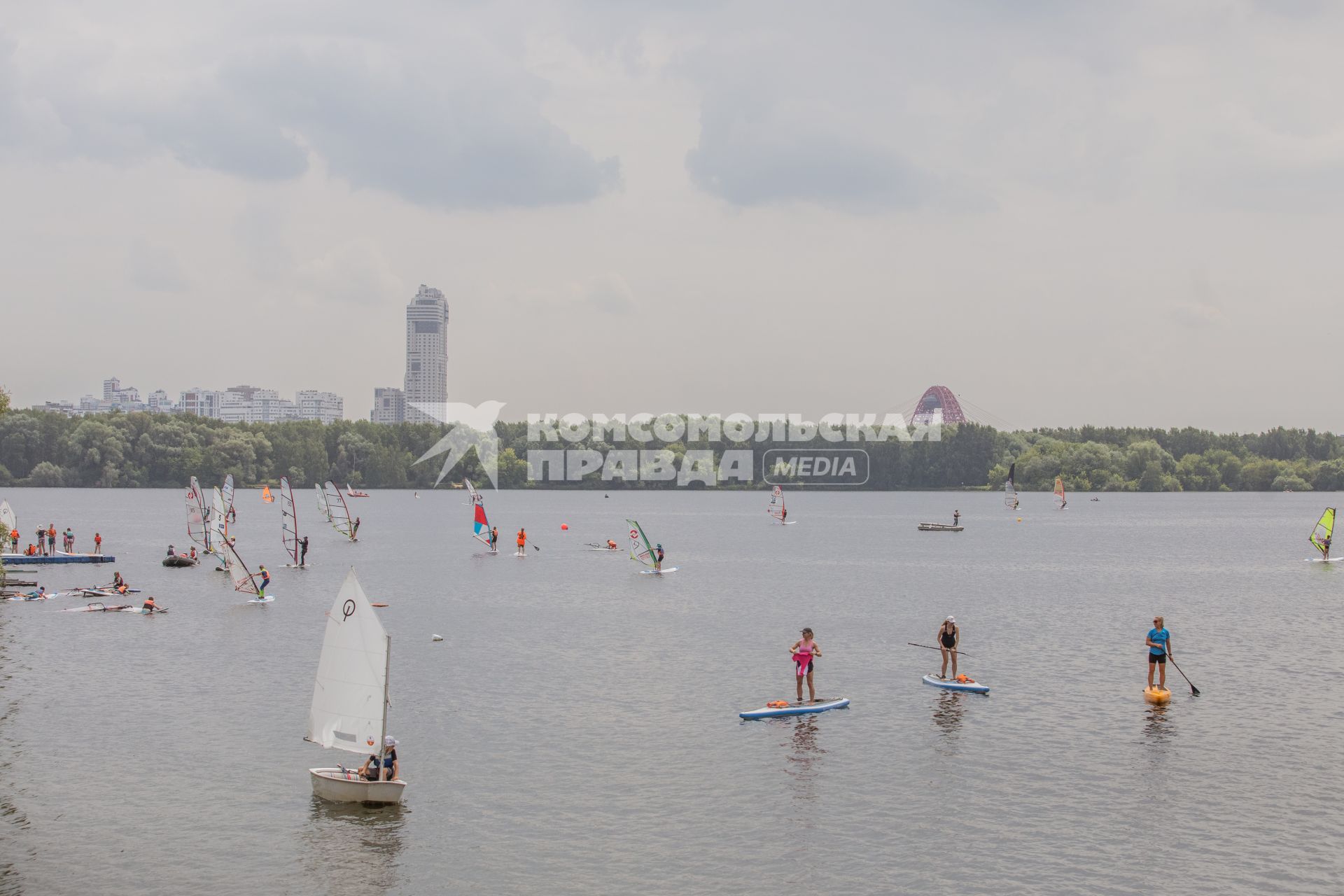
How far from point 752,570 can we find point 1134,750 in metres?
54.3

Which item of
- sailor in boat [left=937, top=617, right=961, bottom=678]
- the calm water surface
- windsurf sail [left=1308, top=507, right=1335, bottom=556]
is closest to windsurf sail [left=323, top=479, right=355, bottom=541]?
the calm water surface

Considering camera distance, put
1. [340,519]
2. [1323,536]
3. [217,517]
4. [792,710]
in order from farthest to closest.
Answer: [340,519], [1323,536], [217,517], [792,710]

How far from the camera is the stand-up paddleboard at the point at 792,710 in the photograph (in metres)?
31.8

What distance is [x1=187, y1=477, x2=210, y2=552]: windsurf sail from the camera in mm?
78875

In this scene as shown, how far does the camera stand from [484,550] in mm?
100562

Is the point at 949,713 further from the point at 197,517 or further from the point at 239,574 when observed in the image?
the point at 197,517

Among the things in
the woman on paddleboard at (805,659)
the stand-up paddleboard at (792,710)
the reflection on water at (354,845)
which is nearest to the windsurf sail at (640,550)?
the woman on paddleboard at (805,659)

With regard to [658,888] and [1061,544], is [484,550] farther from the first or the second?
[658,888]

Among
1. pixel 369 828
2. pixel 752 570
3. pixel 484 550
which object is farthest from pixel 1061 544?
pixel 369 828

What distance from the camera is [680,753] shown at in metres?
28.4

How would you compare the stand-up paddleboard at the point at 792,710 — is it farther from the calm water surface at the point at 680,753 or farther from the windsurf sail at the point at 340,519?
the windsurf sail at the point at 340,519

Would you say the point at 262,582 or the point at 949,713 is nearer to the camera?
the point at 949,713

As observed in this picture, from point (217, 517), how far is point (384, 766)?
6166cm

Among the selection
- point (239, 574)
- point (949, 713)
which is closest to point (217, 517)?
point (239, 574)
